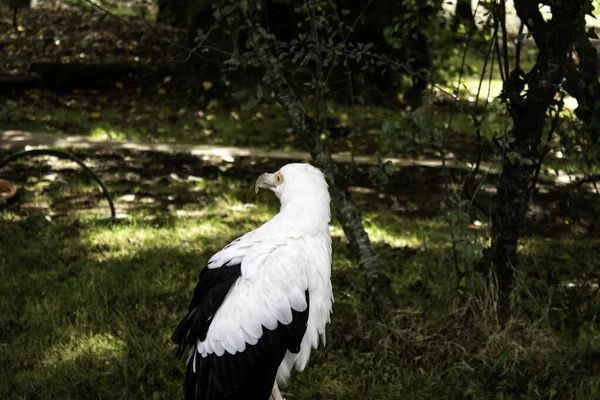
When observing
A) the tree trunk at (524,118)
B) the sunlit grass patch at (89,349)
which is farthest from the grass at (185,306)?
the tree trunk at (524,118)

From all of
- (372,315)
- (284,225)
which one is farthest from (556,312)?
(284,225)

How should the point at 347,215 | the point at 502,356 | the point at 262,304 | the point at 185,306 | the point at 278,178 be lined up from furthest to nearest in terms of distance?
the point at 185,306 < the point at 347,215 < the point at 502,356 < the point at 278,178 < the point at 262,304

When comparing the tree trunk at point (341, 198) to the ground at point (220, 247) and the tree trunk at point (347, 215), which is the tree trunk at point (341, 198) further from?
the ground at point (220, 247)

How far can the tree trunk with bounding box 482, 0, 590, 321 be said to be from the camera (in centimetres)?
389

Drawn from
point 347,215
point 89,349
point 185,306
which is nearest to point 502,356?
point 347,215

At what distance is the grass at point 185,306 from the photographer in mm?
4031

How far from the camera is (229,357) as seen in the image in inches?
127

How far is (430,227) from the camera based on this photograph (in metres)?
6.42

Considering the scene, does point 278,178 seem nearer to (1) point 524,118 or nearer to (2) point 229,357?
(2) point 229,357

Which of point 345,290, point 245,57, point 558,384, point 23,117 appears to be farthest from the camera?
point 23,117

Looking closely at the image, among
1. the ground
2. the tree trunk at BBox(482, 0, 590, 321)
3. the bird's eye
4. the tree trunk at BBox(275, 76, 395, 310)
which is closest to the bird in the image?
the bird's eye

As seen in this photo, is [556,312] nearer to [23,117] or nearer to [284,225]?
[284,225]

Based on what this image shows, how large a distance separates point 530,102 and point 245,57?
1.67m

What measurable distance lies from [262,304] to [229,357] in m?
0.27
